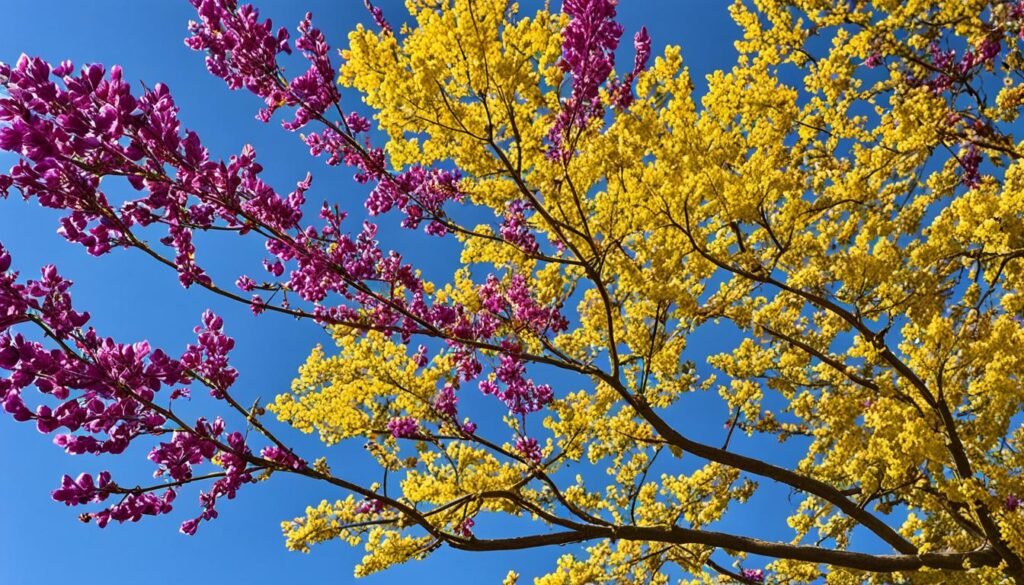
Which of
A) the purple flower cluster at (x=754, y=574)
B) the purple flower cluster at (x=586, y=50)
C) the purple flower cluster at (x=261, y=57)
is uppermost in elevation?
the purple flower cluster at (x=586, y=50)

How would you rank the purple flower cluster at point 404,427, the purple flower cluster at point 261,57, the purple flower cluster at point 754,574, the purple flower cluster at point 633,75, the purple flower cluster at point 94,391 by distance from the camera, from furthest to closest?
the purple flower cluster at point 754,574
the purple flower cluster at point 404,427
the purple flower cluster at point 633,75
the purple flower cluster at point 261,57
the purple flower cluster at point 94,391

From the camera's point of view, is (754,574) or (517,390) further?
(754,574)

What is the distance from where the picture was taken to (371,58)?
12.3 ft

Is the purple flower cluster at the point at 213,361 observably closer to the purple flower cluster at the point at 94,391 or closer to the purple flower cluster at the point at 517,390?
the purple flower cluster at the point at 94,391

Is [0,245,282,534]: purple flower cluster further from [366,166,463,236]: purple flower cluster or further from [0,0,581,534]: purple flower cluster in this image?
[366,166,463,236]: purple flower cluster

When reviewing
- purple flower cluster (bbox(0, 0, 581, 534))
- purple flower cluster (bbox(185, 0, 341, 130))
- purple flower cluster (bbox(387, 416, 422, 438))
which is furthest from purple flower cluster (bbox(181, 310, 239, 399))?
purple flower cluster (bbox(387, 416, 422, 438))

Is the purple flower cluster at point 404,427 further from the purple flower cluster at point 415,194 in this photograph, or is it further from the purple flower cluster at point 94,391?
the purple flower cluster at point 94,391

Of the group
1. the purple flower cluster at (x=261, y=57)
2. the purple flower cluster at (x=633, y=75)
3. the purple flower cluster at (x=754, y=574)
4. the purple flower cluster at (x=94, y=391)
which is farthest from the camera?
the purple flower cluster at (x=754, y=574)

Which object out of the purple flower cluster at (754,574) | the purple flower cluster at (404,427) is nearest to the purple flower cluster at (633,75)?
the purple flower cluster at (404,427)

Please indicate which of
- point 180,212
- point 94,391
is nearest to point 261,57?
point 180,212

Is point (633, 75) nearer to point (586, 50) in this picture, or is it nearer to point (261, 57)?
point (586, 50)

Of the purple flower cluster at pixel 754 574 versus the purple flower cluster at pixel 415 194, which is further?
the purple flower cluster at pixel 754 574

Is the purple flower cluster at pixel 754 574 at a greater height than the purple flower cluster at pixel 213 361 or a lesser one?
greater

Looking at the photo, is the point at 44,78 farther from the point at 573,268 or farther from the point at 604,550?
the point at 604,550
